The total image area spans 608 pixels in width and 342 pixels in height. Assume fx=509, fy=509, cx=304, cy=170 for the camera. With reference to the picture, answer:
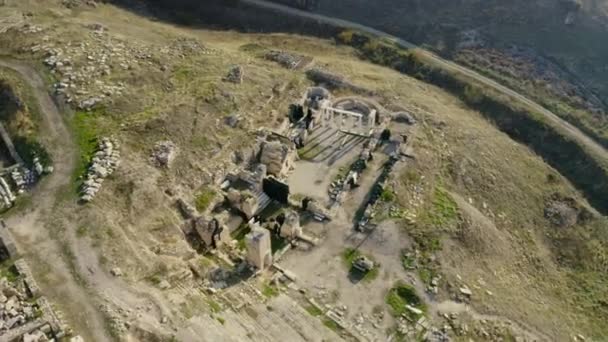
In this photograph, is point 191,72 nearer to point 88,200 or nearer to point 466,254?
point 88,200

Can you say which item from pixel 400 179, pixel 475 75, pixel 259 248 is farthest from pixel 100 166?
pixel 475 75

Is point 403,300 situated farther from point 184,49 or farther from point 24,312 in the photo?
point 184,49

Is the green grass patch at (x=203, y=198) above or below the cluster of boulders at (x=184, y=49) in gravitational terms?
below

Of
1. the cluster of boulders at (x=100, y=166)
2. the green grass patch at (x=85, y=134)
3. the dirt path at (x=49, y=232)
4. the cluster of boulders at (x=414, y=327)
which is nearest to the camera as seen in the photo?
the dirt path at (x=49, y=232)

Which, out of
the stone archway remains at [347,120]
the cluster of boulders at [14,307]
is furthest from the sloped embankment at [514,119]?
the cluster of boulders at [14,307]

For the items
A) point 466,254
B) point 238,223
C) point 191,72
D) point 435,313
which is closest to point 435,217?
point 466,254

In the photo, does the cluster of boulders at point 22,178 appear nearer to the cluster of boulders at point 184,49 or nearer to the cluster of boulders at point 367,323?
the cluster of boulders at point 184,49
